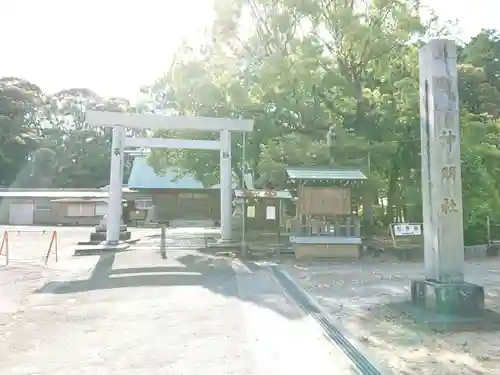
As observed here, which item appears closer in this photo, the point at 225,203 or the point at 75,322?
the point at 75,322

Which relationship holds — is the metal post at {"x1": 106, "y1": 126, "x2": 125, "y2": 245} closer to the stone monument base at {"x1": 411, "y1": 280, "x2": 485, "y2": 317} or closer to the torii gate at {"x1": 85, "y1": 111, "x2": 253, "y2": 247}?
the torii gate at {"x1": 85, "y1": 111, "x2": 253, "y2": 247}

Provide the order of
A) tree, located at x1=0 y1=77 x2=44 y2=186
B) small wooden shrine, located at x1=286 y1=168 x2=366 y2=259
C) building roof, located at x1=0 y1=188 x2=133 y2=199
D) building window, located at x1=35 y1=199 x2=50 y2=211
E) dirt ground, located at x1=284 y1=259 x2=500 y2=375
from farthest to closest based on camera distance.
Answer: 1. tree, located at x1=0 y1=77 x2=44 y2=186
2. building window, located at x1=35 y1=199 x2=50 y2=211
3. building roof, located at x1=0 y1=188 x2=133 y2=199
4. small wooden shrine, located at x1=286 y1=168 x2=366 y2=259
5. dirt ground, located at x1=284 y1=259 x2=500 y2=375

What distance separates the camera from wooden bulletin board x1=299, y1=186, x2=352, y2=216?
48.9 feet

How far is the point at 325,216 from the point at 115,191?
669 cm

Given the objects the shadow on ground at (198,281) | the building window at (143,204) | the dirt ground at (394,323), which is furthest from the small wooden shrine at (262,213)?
the building window at (143,204)

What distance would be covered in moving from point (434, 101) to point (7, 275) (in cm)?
973

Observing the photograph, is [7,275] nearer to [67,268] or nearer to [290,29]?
[67,268]

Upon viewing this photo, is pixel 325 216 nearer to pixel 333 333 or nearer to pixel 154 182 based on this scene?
pixel 333 333

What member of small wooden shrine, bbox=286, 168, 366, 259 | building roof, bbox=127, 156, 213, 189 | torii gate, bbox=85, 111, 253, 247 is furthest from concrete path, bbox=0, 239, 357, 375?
building roof, bbox=127, 156, 213, 189

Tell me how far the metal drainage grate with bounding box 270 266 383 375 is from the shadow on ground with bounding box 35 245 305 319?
0.66ft

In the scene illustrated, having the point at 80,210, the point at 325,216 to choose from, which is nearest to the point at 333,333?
the point at 325,216

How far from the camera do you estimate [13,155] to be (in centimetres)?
4697

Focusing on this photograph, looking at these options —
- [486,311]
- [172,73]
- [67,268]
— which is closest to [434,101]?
[486,311]

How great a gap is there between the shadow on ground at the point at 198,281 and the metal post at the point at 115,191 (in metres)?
3.01
